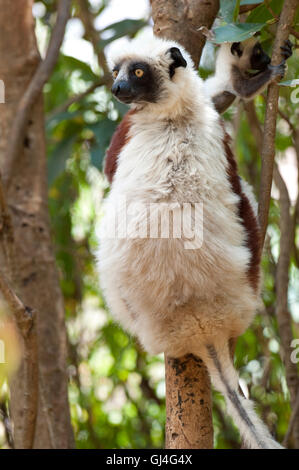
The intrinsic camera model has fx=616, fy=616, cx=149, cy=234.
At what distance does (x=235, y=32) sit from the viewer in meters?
2.87

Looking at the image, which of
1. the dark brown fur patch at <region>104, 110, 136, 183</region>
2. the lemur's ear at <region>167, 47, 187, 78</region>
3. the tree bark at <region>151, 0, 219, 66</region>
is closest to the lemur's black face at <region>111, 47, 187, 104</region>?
the lemur's ear at <region>167, 47, 187, 78</region>

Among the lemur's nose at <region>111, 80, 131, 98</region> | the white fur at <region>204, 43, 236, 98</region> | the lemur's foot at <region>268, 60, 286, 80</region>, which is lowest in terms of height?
the lemur's nose at <region>111, 80, 131, 98</region>

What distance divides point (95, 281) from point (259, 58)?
11.1ft

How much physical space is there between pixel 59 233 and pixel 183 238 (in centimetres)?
324

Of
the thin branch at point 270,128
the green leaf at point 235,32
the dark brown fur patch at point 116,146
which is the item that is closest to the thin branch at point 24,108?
the dark brown fur patch at point 116,146

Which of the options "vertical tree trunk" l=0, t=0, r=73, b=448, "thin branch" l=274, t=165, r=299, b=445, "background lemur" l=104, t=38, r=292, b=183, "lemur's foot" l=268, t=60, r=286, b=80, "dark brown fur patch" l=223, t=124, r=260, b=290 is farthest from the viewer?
"thin branch" l=274, t=165, r=299, b=445

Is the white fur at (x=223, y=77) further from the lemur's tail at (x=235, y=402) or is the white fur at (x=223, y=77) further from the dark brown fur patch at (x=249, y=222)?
the lemur's tail at (x=235, y=402)

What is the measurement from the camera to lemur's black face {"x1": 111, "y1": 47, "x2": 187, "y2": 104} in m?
2.92

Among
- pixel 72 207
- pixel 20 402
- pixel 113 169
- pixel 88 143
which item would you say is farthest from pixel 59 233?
pixel 113 169

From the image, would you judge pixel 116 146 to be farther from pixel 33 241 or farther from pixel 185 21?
pixel 33 241

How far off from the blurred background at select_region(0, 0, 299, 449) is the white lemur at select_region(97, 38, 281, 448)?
1564 millimetres

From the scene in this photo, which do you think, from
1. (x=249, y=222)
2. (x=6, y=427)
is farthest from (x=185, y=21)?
(x=6, y=427)

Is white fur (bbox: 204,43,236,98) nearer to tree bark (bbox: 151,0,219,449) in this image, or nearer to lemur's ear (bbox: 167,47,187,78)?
lemur's ear (bbox: 167,47,187,78)

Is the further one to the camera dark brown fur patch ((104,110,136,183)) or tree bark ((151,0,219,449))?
dark brown fur patch ((104,110,136,183))
